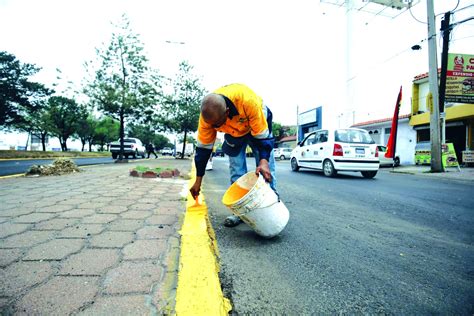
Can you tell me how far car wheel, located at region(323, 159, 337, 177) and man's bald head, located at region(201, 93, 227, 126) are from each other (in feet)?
20.4

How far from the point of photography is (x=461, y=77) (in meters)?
10.0

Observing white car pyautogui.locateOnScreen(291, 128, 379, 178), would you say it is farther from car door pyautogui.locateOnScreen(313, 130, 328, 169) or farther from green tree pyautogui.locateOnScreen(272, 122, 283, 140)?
green tree pyautogui.locateOnScreen(272, 122, 283, 140)

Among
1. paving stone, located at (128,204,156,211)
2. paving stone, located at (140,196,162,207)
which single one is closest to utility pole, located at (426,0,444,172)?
paving stone, located at (140,196,162,207)

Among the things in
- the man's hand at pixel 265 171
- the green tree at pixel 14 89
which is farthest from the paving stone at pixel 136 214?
the green tree at pixel 14 89

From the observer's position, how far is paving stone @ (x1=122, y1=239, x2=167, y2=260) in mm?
1563

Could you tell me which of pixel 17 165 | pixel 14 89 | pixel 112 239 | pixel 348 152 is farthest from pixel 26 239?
pixel 14 89

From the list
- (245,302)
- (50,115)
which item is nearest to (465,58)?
(245,302)

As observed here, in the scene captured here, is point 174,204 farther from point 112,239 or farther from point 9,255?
point 9,255

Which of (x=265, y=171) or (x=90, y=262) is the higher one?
(x=265, y=171)

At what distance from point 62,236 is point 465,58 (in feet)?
45.3

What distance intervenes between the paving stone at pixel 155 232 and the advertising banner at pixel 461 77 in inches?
485

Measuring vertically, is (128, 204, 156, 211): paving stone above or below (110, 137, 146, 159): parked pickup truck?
below

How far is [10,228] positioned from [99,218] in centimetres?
61

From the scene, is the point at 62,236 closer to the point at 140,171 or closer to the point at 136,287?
the point at 136,287
